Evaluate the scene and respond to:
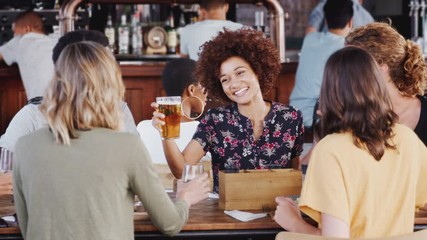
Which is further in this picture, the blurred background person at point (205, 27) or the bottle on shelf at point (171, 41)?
the bottle on shelf at point (171, 41)

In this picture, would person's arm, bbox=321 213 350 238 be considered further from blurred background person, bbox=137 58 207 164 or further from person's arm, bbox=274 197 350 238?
blurred background person, bbox=137 58 207 164

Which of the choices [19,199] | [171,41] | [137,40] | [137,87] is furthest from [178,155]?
[137,40]

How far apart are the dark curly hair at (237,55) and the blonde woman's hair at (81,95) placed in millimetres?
1212

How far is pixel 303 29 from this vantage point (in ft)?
32.8

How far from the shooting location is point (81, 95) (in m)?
2.52

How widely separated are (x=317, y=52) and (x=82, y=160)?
4221mm

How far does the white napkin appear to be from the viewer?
2.90 metres

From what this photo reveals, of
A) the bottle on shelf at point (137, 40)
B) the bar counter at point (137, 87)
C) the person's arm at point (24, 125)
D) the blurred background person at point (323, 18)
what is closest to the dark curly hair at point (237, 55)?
the person's arm at point (24, 125)

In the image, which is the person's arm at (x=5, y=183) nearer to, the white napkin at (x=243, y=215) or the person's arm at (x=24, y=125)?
the person's arm at (x=24, y=125)

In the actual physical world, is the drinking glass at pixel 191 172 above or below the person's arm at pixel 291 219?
above

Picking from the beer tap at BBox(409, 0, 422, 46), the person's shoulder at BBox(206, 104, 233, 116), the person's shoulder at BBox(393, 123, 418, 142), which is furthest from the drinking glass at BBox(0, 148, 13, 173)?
the beer tap at BBox(409, 0, 422, 46)

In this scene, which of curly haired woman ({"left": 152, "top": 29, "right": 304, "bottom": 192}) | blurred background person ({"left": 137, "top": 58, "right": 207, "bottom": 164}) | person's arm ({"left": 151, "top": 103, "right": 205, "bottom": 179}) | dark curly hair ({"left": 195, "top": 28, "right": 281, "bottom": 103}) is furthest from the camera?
blurred background person ({"left": 137, "top": 58, "right": 207, "bottom": 164})

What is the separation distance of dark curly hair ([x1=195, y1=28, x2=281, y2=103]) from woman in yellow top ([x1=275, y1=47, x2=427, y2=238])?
3.69ft

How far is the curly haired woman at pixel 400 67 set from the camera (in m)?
3.44
